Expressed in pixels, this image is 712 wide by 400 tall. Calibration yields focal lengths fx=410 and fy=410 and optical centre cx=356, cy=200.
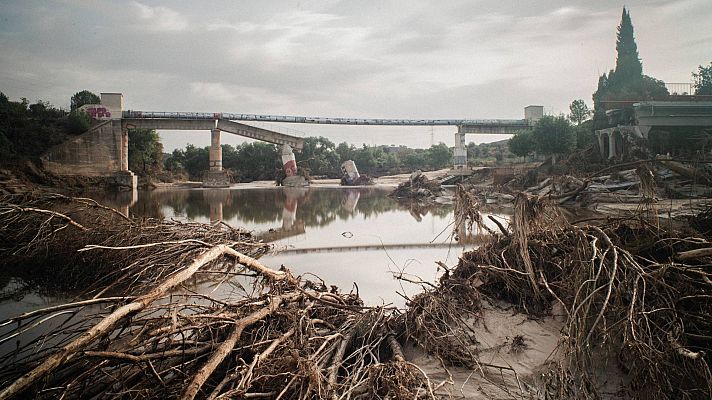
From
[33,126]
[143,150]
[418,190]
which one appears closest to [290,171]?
[143,150]

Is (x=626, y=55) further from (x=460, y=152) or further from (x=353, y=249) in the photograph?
(x=353, y=249)

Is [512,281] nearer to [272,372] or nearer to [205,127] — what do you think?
[272,372]

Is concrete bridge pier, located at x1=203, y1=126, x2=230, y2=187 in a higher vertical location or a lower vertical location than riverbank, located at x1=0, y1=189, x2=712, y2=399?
higher

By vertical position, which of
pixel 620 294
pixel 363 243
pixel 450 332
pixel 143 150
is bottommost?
pixel 363 243

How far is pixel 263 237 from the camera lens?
11750mm

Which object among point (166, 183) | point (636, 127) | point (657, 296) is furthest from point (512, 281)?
point (166, 183)

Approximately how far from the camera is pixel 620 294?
3.34m

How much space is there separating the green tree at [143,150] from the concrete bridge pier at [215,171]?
9409 millimetres

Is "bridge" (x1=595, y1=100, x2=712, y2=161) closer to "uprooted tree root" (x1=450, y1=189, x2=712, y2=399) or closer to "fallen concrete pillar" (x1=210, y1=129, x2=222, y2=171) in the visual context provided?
"uprooted tree root" (x1=450, y1=189, x2=712, y2=399)

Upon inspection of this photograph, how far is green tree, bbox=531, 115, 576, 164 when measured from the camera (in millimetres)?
38344

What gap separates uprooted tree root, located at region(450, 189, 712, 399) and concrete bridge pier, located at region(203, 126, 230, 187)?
40.0m

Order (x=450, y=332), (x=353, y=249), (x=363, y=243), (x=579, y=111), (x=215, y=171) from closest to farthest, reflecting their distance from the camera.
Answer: (x=450, y=332)
(x=353, y=249)
(x=363, y=243)
(x=215, y=171)
(x=579, y=111)

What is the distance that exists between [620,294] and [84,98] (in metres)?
58.1

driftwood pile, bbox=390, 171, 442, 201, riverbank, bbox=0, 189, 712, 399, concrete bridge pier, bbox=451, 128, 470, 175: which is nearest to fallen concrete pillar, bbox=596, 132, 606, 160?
driftwood pile, bbox=390, 171, 442, 201
